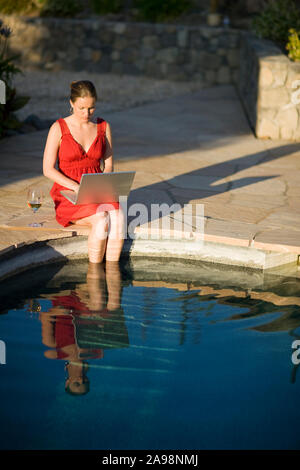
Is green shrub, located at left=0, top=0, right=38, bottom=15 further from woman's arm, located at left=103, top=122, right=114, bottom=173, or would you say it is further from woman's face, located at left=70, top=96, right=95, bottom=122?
woman's face, located at left=70, top=96, right=95, bottom=122

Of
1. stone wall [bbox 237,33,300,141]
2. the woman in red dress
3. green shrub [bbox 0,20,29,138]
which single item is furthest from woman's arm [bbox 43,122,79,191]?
stone wall [bbox 237,33,300,141]

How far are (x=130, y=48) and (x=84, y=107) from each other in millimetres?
10742

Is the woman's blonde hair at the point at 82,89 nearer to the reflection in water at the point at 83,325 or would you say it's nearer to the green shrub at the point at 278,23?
the reflection in water at the point at 83,325

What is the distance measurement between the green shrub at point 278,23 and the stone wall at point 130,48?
1580mm

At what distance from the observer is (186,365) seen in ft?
11.5

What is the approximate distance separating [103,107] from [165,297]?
7514mm

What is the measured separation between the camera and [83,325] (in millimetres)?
3914

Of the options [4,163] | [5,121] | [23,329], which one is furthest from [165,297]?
[5,121]

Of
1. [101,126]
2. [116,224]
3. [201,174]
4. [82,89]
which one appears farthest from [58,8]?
[116,224]

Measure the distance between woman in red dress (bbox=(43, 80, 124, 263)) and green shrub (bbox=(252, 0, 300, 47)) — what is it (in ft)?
25.1

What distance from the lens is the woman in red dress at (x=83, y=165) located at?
4773mm

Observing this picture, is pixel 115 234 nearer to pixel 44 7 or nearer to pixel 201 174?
pixel 201 174

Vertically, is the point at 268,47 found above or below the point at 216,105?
above
